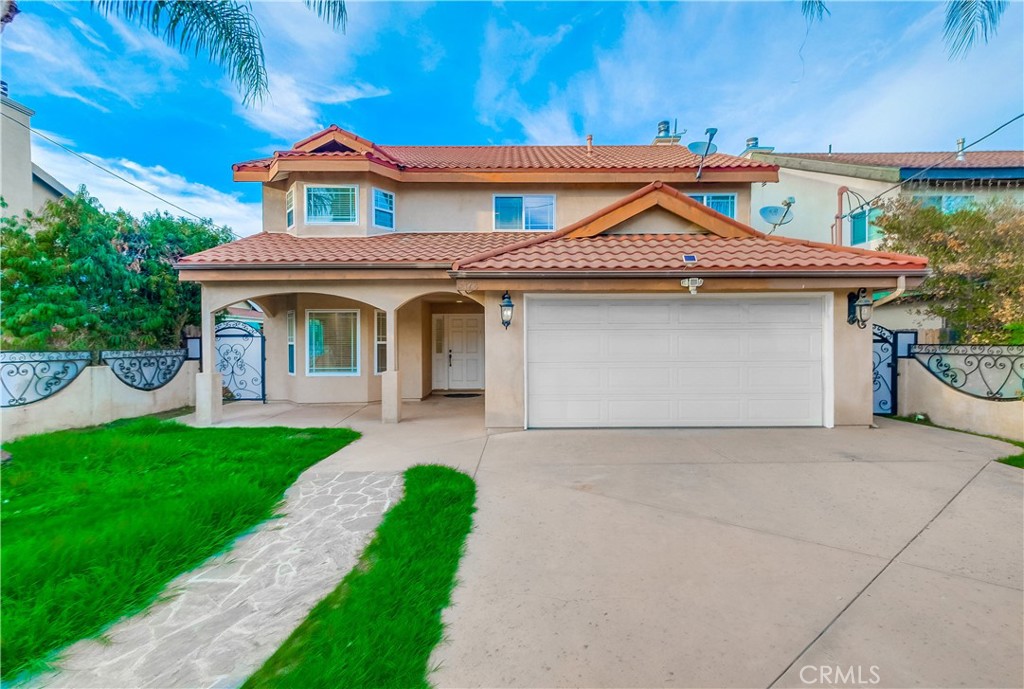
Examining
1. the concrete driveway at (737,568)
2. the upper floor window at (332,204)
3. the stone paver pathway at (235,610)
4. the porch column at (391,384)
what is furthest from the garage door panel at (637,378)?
the upper floor window at (332,204)

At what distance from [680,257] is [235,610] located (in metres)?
7.75

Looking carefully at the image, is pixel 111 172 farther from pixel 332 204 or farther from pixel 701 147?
pixel 701 147

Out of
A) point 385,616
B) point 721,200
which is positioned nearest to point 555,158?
point 721,200

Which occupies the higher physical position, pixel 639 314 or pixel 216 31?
pixel 216 31

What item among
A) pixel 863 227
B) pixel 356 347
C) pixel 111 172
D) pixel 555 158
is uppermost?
pixel 555 158

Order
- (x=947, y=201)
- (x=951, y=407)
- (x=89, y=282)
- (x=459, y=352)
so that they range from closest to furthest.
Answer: (x=951, y=407), (x=89, y=282), (x=947, y=201), (x=459, y=352)

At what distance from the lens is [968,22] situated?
577 centimetres

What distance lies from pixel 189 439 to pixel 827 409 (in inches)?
453

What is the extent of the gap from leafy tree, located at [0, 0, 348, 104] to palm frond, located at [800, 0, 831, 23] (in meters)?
6.86

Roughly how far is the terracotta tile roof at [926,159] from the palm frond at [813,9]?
9.89 metres

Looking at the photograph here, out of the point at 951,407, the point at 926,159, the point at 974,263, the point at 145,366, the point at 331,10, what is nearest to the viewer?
the point at 331,10

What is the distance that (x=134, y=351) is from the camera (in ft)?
30.3

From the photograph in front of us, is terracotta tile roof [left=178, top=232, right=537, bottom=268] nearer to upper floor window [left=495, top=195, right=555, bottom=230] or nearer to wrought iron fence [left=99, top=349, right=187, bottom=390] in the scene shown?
upper floor window [left=495, top=195, right=555, bottom=230]

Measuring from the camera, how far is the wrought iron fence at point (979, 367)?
286 inches
